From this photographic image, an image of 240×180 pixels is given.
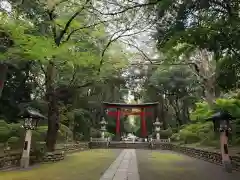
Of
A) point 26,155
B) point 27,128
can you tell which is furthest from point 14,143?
point 26,155

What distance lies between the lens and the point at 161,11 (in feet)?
22.3

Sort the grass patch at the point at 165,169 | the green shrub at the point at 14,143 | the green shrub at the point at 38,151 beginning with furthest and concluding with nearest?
the green shrub at the point at 14,143 < the green shrub at the point at 38,151 < the grass patch at the point at 165,169

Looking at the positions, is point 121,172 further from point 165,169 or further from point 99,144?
point 99,144

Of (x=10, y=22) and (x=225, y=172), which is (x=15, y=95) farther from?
(x=225, y=172)

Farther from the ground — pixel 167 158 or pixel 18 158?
pixel 18 158

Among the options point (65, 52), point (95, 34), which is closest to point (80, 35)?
point (95, 34)

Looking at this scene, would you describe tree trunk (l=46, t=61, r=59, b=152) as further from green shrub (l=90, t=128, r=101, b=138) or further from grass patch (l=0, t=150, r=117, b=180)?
green shrub (l=90, t=128, r=101, b=138)

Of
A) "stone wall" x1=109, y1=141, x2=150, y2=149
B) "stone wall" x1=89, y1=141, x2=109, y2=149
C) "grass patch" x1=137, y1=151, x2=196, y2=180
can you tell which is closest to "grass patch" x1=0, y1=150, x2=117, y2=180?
"grass patch" x1=137, y1=151, x2=196, y2=180

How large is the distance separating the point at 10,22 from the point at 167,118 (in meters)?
29.1

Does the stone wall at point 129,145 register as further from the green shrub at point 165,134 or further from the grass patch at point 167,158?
the grass patch at point 167,158

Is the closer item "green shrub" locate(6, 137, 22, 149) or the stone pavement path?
the stone pavement path

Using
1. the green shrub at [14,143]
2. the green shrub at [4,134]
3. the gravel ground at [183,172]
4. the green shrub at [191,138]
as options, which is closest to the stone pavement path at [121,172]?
the gravel ground at [183,172]

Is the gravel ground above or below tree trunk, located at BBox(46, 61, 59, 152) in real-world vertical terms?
below

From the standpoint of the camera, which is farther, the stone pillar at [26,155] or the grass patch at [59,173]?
the stone pillar at [26,155]
